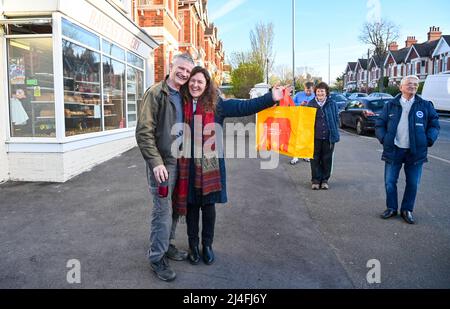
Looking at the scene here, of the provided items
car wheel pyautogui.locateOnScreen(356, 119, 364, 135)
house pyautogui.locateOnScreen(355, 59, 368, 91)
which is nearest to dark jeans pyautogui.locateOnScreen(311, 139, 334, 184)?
car wheel pyautogui.locateOnScreen(356, 119, 364, 135)

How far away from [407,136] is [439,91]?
→ 2645 cm

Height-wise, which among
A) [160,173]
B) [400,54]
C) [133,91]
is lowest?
[160,173]

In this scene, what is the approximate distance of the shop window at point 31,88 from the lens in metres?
7.51

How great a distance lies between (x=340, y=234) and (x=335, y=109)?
2971mm

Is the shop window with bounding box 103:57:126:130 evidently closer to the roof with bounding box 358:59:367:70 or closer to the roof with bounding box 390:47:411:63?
the roof with bounding box 390:47:411:63

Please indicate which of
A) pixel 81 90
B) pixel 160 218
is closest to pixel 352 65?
pixel 81 90

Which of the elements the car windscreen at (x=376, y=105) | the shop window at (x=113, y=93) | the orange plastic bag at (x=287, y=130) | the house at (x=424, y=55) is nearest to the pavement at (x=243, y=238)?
the orange plastic bag at (x=287, y=130)

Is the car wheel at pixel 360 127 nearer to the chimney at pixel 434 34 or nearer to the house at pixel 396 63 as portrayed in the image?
the chimney at pixel 434 34

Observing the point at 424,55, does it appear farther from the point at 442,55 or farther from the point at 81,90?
the point at 81,90

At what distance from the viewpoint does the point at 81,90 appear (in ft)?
28.8

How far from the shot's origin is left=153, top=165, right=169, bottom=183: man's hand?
10.9 ft

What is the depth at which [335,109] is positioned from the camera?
23.1 ft

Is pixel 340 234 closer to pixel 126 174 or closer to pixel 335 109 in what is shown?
pixel 335 109

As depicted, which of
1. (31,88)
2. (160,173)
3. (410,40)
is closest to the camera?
(160,173)
